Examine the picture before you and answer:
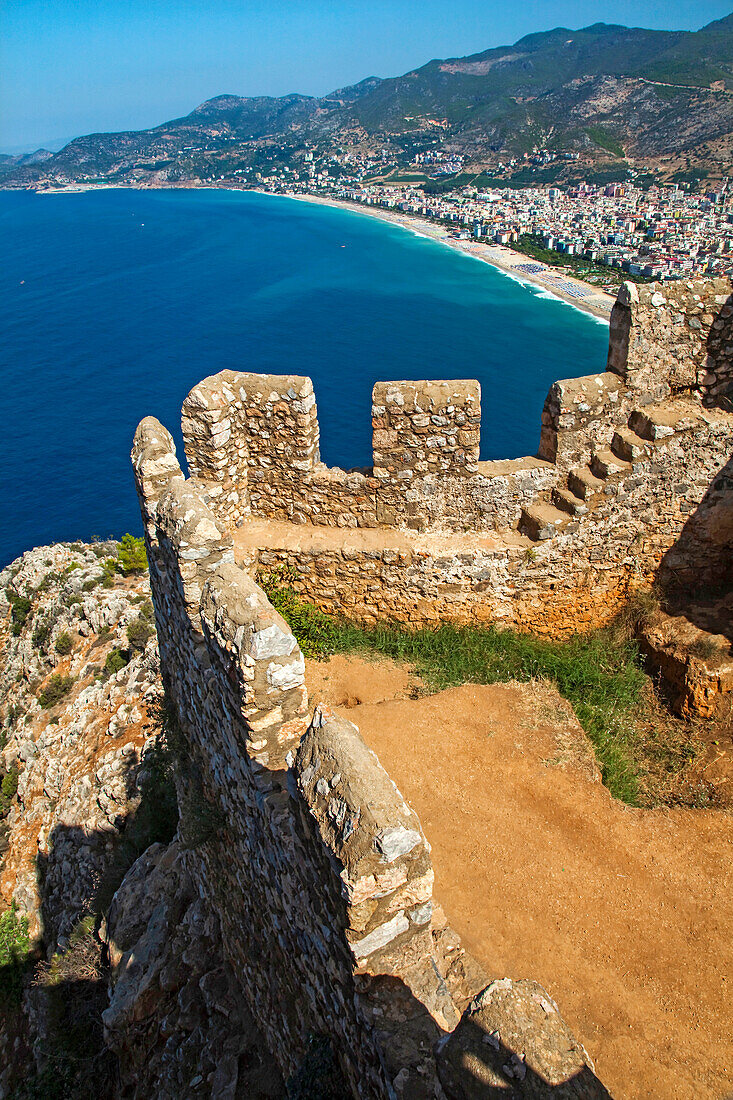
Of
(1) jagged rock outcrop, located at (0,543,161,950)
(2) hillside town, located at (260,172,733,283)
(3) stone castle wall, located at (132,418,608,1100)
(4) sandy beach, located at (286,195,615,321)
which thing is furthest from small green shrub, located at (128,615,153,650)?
(2) hillside town, located at (260,172,733,283)

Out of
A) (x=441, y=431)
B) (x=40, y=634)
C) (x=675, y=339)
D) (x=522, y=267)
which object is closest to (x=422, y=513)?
(x=441, y=431)

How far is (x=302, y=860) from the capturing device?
333cm

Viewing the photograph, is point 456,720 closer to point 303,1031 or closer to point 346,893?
point 303,1031

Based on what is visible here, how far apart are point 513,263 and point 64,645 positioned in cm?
7819

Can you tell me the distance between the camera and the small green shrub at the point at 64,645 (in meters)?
15.9

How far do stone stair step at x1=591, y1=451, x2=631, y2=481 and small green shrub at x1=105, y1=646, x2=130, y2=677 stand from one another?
32.6 ft

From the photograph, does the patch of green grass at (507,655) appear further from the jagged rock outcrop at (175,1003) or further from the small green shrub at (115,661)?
the small green shrub at (115,661)

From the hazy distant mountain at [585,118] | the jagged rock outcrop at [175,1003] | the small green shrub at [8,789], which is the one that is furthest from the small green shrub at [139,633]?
the hazy distant mountain at [585,118]

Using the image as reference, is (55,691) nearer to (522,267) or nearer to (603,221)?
(522,267)

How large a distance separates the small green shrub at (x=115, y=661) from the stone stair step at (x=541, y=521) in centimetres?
906

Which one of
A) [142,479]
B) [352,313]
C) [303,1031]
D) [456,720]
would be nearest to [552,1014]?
[303,1031]

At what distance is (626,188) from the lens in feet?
310

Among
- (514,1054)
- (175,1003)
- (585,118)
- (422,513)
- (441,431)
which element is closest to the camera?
(514,1054)

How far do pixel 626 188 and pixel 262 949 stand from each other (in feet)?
367
